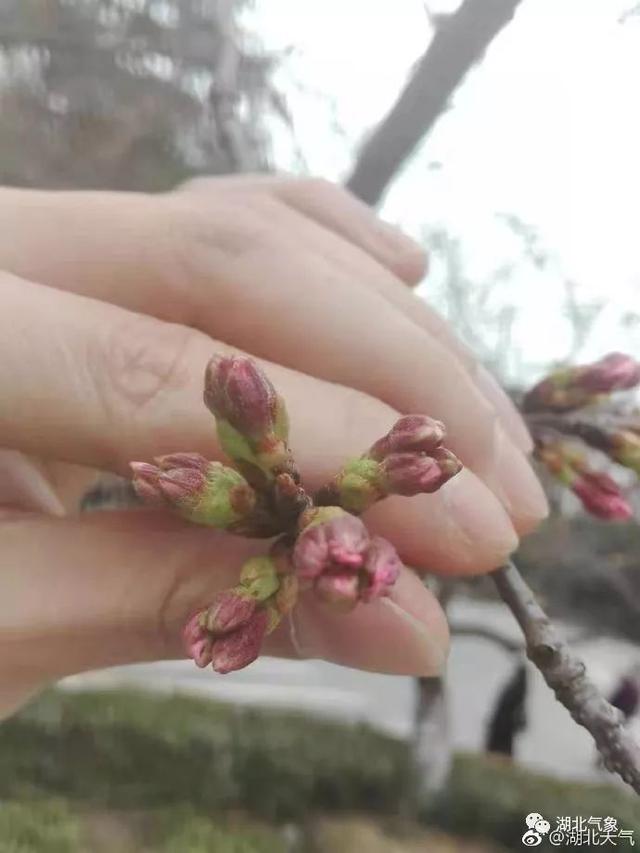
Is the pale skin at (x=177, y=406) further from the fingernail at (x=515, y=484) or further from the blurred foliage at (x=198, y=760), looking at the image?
the blurred foliage at (x=198, y=760)

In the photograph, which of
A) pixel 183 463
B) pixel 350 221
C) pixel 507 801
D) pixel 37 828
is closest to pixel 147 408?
pixel 183 463

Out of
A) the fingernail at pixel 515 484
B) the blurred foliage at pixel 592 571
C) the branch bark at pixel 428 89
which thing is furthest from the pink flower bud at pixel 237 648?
the blurred foliage at pixel 592 571

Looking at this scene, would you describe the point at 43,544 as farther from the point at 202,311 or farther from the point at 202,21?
the point at 202,21

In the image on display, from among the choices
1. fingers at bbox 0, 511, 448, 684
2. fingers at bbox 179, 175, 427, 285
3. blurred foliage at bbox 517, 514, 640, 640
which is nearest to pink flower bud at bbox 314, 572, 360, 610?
fingers at bbox 0, 511, 448, 684

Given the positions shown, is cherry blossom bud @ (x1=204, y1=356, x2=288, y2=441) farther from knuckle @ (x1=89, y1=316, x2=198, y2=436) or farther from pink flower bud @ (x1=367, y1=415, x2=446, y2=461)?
knuckle @ (x1=89, y1=316, x2=198, y2=436)

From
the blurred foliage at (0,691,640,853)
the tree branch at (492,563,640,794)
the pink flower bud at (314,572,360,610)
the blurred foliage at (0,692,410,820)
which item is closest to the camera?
the pink flower bud at (314,572,360,610)

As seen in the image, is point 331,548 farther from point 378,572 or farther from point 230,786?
point 230,786
